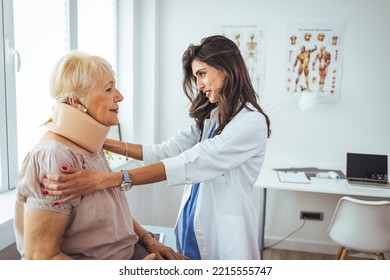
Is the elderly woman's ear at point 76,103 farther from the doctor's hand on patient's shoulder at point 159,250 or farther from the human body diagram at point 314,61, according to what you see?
the human body diagram at point 314,61

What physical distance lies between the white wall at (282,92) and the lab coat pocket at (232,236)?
1.27 meters

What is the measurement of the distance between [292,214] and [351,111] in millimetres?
850

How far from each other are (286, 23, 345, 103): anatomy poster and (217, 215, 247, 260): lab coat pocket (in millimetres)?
1493

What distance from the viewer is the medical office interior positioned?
2.32 meters

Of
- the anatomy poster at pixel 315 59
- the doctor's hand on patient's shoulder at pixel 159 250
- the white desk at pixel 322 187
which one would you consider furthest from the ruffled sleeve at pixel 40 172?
the anatomy poster at pixel 315 59

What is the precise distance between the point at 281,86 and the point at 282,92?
43 millimetres

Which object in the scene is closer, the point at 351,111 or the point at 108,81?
the point at 108,81

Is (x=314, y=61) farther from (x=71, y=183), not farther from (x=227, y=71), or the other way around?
(x=71, y=183)

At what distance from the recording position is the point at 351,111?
240 centimetres

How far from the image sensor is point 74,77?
86 cm

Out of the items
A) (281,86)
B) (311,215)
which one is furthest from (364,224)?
(281,86)
